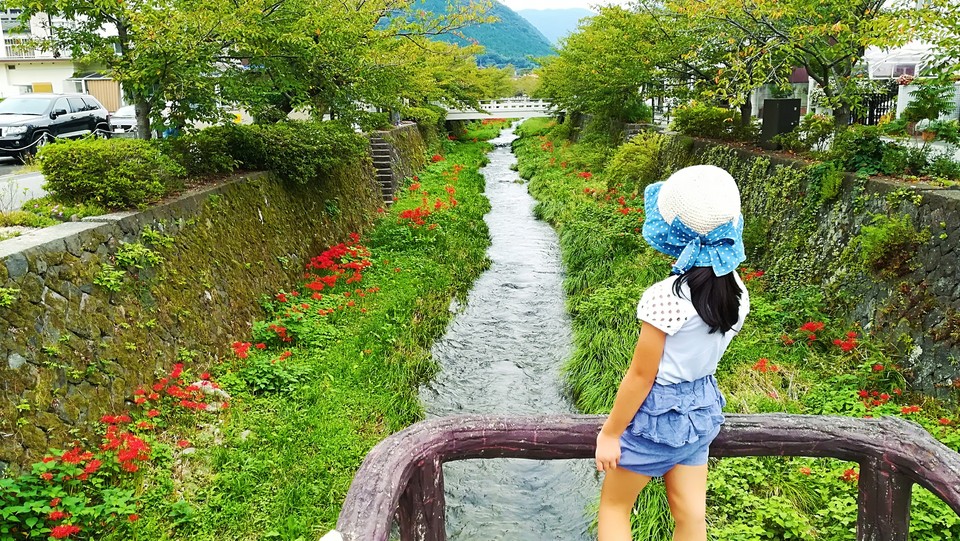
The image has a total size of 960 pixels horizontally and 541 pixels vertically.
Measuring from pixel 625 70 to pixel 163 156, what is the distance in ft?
36.6

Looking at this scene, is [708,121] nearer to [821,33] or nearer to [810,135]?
[810,135]

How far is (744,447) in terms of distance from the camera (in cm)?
269

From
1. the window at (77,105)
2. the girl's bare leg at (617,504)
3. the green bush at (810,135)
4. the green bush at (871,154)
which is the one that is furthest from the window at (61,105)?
the girl's bare leg at (617,504)

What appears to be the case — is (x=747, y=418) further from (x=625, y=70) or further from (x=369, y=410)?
(x=625, y=70)

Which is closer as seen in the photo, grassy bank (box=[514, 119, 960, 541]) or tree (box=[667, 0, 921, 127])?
grassy bank (box=[514, 119, 960, 541])

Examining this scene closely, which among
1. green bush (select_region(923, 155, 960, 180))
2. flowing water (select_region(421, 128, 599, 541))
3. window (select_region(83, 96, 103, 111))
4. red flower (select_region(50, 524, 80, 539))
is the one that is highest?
window (select_region(83, 96, 103, 111))

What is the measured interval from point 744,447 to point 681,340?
70cm

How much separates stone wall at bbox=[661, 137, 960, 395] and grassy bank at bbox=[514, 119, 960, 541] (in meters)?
0.25

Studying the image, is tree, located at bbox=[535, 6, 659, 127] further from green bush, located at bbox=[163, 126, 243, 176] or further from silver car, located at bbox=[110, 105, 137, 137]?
silver car, located at bbox=[110, 105, 137, 137]

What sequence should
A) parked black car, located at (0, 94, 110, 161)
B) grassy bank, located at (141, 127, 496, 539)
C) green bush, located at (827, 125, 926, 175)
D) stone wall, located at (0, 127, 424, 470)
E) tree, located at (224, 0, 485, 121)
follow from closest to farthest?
stone wall, located at (0, 127, 424, 470), grassy bank, located at (141, 127, 496, 539), green bush, located at (827, 125, 926, 175), tree, located at (224, 0, 485, 121), parked black car, located at (0, 94, 110, 161)

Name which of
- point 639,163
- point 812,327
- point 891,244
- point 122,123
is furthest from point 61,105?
point 891,244

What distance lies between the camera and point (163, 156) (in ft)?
24.7

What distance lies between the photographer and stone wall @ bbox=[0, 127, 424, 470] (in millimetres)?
4535

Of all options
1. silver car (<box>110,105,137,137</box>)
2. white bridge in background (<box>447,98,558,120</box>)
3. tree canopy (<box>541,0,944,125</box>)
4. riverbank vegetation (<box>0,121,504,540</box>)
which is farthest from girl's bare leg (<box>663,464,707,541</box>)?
white bridge in background (<box>447,98,558,120</box>)
